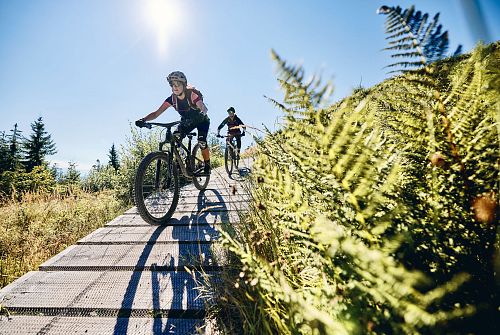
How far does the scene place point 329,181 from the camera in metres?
0.58

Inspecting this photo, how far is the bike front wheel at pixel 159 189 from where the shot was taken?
317 cm

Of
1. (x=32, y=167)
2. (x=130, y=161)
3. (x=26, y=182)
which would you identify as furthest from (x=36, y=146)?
(x=130, y=161)

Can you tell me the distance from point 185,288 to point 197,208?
2235 mm

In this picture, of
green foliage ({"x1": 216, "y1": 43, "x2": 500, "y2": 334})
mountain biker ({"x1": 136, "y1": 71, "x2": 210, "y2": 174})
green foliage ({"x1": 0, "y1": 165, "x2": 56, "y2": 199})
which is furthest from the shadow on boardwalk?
green foliage ({"x1": 0, "y1": 165, "x2": 56, "y2": 199})

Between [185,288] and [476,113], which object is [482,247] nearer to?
[476,113]

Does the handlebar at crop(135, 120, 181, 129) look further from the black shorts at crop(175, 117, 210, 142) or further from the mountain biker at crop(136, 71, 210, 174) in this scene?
the mountain biker at crop(136, 71, 210, 174)

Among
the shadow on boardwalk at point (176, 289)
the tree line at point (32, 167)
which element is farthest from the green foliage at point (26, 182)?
the shadow on boardwalk at point (176, 289)

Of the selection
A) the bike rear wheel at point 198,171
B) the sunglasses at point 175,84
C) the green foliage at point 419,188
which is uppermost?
the sunglasses at point 175,84

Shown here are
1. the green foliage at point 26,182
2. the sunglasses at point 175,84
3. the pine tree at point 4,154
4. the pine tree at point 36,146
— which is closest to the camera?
the sunglasses at point 175,84

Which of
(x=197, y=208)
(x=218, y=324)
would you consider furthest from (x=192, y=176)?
(x=218, y=324)

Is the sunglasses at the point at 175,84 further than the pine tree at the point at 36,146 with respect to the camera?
No

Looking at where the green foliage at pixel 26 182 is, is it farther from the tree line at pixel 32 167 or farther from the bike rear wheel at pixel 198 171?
the bike rear wheel at pixel 198 171

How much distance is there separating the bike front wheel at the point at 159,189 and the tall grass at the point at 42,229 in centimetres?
112

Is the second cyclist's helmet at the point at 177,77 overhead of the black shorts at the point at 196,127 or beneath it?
overhead
